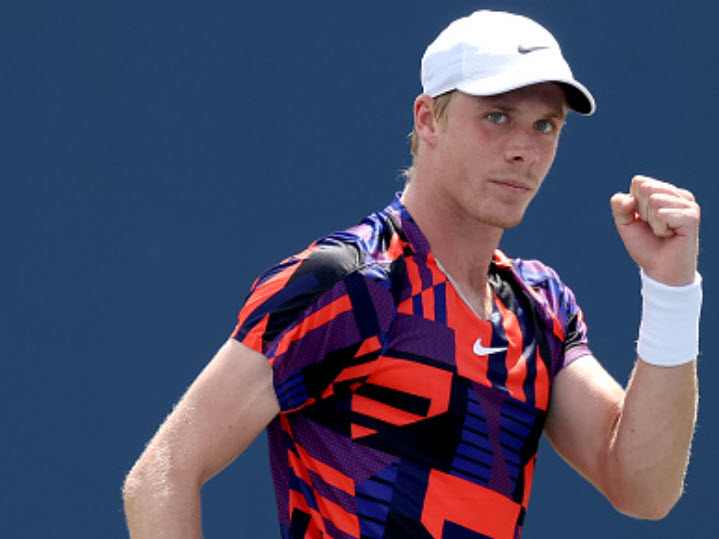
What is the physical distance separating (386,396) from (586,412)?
1.33ft

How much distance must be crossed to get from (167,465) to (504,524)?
56cm

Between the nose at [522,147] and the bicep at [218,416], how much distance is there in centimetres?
53

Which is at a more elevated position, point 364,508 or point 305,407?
point 305,407

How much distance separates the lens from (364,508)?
176 centimetres

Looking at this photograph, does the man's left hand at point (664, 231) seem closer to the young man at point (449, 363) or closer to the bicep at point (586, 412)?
the young man at point (449, 363)

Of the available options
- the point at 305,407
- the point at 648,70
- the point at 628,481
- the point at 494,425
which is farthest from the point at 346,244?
the point at 648,70

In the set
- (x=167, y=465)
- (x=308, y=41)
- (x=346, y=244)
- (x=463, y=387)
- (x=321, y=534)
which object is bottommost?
(x=321, y=534)

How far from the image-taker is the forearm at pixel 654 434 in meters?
1.88

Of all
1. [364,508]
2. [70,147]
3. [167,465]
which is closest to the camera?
[167,465]

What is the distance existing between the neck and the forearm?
28 centimetres

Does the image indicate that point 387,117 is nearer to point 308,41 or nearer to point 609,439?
point 308,41

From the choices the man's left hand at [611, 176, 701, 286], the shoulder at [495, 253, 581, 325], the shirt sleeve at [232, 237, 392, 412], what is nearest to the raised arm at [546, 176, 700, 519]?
the man's left hand at [611, 176, 701, 286]

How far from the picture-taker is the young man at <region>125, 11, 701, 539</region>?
65.7 inches

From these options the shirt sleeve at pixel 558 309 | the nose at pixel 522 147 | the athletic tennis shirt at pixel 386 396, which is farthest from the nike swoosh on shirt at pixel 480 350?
the nose at pixel 522 147
